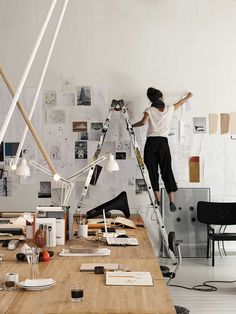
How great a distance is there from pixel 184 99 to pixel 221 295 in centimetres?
291

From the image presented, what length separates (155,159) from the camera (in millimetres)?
8047

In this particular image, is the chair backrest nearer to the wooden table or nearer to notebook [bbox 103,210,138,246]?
notebook [bbox 103,210,138,246]

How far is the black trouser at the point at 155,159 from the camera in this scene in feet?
26.2

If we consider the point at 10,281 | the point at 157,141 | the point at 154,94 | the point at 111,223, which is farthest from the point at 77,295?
the point at 154,94

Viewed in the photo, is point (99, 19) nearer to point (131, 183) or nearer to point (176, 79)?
point (176, 79)

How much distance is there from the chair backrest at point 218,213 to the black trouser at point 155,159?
18.6 inches

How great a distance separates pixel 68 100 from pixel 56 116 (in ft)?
0.86

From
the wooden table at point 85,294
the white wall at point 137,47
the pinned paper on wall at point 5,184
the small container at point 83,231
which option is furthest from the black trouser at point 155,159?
the wooden table at point 85,294

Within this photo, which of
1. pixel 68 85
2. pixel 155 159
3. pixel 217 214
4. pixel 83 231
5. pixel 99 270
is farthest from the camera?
pixel 68 85

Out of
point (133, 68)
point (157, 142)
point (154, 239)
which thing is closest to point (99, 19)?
point (133, 68)

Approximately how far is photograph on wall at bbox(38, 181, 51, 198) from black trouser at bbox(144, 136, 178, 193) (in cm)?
135

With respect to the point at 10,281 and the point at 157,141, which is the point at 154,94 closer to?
the point at 157,141

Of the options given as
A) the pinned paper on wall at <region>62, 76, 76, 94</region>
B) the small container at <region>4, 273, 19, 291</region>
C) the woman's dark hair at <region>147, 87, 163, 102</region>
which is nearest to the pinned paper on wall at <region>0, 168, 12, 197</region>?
the pinned paper on wall at <region>62, 76, 76, 94</region>

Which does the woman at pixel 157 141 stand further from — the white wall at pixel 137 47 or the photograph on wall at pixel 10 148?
the photograph on wall at pixel 10 148
